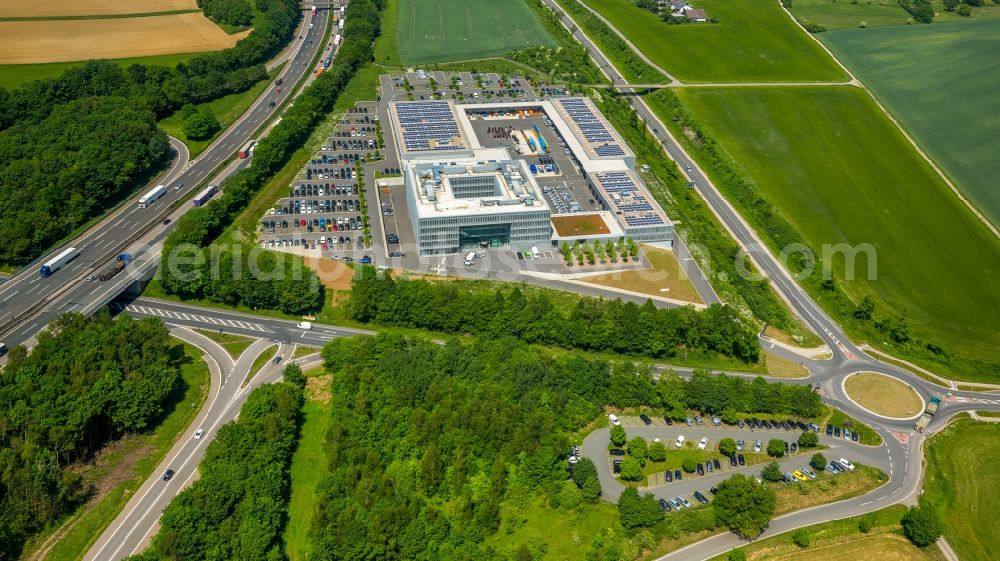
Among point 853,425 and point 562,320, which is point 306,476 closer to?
point 562,320

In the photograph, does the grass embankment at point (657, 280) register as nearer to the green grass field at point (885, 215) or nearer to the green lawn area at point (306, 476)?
the green grass field at point (885, 215)

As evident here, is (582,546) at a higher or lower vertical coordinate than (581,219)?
lower

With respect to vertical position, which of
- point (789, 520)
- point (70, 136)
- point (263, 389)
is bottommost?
point (789, 520)

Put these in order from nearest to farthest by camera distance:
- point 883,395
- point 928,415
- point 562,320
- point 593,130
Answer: point 928,415 < point 883,395 < point 562,320 < point 593,130

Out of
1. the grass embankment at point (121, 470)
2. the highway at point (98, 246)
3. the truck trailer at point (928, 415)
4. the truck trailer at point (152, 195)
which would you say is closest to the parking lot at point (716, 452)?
the truck trailer at point (928, 415)

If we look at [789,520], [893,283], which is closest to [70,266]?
[789,520]

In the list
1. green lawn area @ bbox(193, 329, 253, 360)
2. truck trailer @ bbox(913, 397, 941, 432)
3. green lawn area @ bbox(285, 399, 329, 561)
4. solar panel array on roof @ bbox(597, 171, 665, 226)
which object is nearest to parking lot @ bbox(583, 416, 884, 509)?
truck trailer @ bbox(913, 397, 941, 432)

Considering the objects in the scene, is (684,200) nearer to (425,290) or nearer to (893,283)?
(893,283)

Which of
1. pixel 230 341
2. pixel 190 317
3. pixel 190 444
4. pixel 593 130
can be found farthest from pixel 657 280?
pixel 190 444

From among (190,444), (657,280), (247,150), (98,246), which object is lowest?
(190,444)
